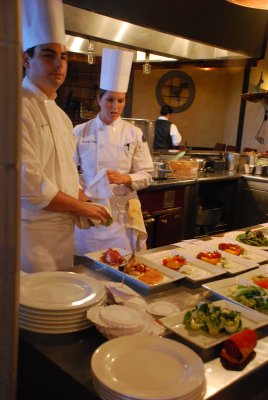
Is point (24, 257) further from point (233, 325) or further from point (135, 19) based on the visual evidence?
point (135, 19)

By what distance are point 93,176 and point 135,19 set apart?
97 cm

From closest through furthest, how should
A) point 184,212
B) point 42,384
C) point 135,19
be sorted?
point 42,384 → point 135,19 → point 184,212

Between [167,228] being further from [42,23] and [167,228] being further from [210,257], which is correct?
[42,23]

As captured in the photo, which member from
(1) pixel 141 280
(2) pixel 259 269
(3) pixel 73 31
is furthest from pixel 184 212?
(1) pixel 141 280

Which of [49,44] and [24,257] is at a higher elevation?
[49,44]

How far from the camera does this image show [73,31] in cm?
273

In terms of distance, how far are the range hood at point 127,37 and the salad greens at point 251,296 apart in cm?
162

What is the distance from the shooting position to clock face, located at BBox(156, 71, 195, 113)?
9.24 m

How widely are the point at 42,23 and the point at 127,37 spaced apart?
1442 millimetres

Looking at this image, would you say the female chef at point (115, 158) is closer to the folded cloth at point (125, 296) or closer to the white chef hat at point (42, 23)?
the white chef hat at point (42, 23)

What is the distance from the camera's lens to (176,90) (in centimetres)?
948

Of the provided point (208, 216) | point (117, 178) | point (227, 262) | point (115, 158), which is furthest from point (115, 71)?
point (208, 216)

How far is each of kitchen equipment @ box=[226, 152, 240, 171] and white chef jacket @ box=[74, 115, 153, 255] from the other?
236 cm

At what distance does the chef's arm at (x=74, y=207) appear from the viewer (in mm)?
1694
